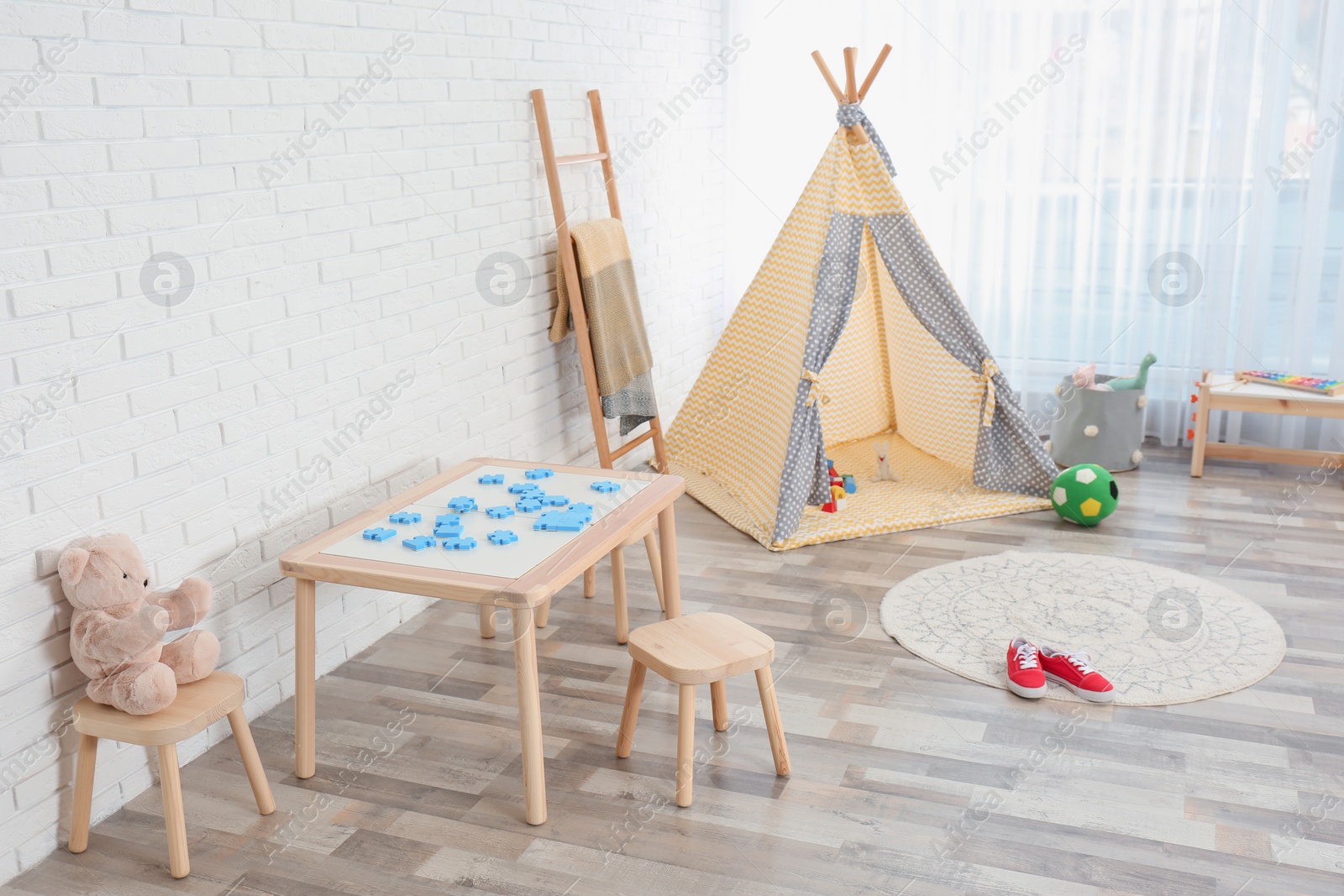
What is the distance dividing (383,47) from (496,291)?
31.2 inches

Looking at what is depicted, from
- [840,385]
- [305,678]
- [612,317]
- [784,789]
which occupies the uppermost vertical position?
[612,317]

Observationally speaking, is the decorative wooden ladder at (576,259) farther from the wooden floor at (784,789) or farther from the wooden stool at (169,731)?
the wooden stool at (169,731)

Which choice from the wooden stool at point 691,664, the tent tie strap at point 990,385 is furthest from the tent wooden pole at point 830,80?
the wooden stool at point 691,664

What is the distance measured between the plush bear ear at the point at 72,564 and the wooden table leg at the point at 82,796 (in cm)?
28

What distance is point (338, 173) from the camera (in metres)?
2.60

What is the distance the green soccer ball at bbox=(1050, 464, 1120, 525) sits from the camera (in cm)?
354

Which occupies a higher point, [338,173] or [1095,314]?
[338,173]

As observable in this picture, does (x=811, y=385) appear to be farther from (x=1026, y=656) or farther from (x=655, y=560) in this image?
(x=1026, y=656)

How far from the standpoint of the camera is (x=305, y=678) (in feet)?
7.41

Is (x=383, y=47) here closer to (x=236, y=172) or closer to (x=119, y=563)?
(x=236, y=172)

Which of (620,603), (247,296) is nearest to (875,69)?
(620,603)

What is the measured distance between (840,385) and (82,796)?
3.02 m

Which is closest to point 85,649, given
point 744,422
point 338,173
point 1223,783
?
point 338,173

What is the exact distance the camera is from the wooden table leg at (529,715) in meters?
2.02
